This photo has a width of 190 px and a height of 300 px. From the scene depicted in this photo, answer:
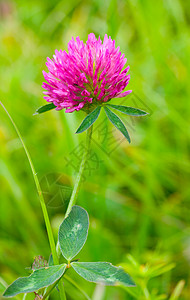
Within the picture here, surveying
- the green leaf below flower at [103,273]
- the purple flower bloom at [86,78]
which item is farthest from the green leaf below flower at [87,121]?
the green leaf below flower at [103,273]

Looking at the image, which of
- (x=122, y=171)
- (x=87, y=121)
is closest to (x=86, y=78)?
(x=87, y=121)

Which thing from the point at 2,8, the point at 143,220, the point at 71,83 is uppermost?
the point at 2,8

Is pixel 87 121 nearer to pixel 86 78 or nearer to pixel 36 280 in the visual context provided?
pixel 86 78

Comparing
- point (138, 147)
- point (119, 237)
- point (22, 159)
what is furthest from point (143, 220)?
point (22, 159)

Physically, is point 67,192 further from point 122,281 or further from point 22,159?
point 22,159

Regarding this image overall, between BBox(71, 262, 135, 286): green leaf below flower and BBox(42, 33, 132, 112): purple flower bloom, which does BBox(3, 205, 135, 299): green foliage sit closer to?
BBox(71, 262, 135, 286): green leaf below flower

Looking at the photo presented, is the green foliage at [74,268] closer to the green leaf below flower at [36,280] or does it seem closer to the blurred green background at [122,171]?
the green leaf below flower at [36,280]
